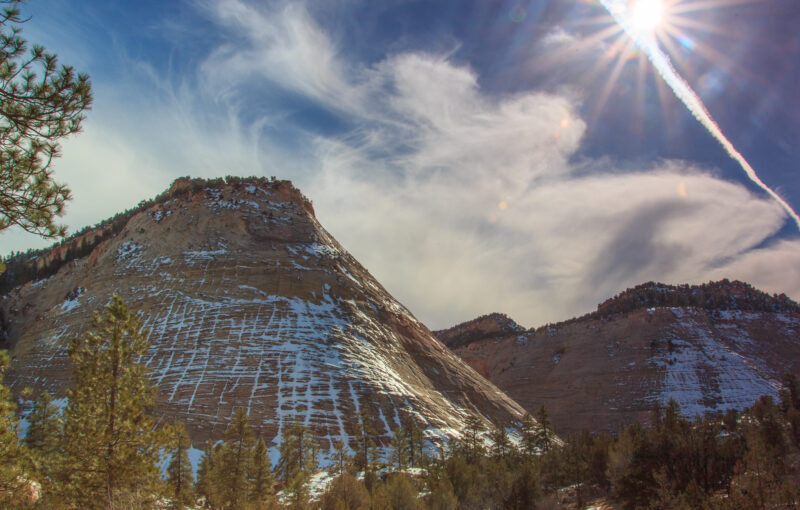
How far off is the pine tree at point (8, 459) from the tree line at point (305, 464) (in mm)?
31

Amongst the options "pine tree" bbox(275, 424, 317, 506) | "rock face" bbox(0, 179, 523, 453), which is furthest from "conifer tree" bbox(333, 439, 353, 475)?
"pine tree" bbox(275, 424, 317, 506)

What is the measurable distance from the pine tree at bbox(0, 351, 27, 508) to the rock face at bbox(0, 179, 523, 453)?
77.6 ft

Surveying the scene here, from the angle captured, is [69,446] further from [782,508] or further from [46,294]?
[46,294]

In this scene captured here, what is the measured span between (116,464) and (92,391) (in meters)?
2.20

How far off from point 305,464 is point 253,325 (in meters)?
17.3

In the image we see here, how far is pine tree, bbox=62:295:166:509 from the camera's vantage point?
13906 millimetres

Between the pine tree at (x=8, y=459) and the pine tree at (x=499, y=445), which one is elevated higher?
the pine tree at (x=499, y=445)

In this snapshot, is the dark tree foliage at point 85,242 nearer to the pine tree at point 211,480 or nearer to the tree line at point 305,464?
the tree line at point 305,464

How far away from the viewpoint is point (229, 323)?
43.4 meters

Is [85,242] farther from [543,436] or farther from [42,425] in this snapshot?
[543,436]

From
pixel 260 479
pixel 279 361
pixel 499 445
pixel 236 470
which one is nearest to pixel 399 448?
pixel 499 445

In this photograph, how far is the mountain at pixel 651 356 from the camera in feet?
241

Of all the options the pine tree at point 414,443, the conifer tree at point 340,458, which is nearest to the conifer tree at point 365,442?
the conifer tree at point 340,458

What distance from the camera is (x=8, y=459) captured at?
9.62m
